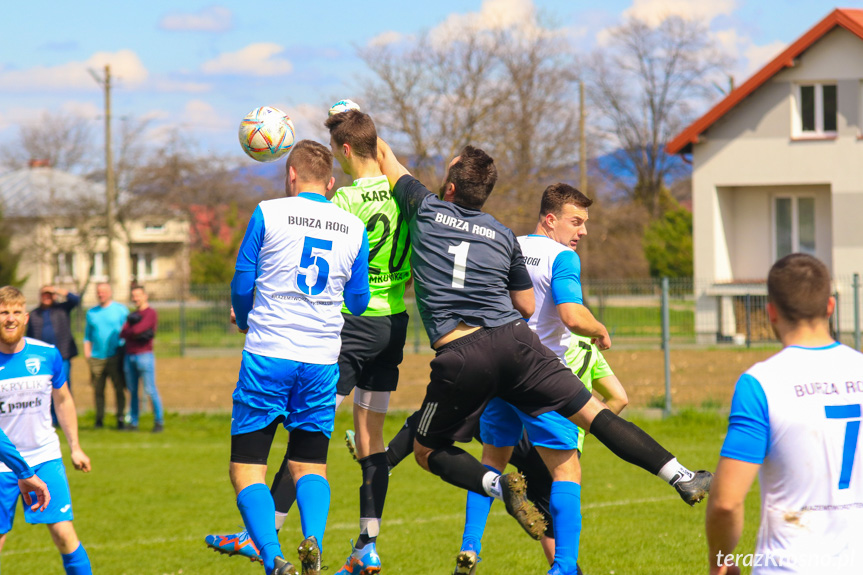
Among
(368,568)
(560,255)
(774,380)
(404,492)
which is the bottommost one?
(404,492)

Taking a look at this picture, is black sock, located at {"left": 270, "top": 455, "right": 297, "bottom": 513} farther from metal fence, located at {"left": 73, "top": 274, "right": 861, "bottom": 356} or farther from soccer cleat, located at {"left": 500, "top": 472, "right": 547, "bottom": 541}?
metal fence, located at {"left": 73, "top": 274, "right": 861, "bottom": 356}

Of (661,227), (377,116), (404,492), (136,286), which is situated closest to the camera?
(404,492)

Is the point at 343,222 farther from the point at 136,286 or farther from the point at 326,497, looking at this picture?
the point at 136,286

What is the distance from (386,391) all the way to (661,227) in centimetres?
4306

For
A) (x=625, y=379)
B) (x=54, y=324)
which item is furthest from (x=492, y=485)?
(x=625, y=379)

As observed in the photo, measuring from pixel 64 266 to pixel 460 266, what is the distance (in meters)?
46.4

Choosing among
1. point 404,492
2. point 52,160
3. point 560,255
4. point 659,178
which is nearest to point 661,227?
point 659,178

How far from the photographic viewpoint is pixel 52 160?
51.2 m

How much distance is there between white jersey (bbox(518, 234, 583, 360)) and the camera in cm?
571

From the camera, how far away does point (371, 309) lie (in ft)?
19.7

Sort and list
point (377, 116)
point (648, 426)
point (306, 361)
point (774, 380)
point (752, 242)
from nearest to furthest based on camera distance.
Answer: point (774, 380)
point (306, 361)
point (648, 426)
point (752, 242)
point (377, 116)

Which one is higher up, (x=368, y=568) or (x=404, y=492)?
(x=368, y=568)

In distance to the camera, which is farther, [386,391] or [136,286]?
[136,286]

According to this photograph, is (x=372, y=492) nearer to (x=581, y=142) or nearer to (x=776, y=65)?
(x=776, y=65)
